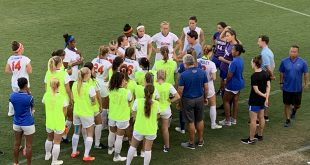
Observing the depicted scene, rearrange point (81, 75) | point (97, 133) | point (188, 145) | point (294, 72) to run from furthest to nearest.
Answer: point (294, 72) < point (188, 145) < point (97, 133) < point (81, 75)

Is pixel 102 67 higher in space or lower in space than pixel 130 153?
higher

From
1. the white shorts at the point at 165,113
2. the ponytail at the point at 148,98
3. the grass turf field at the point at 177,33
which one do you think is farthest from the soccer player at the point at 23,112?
the white shorts at the point at 165,113

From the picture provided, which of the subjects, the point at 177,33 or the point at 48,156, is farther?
the point at 177,33

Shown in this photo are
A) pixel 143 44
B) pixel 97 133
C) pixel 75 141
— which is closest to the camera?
pixel 75 141

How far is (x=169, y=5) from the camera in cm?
2194

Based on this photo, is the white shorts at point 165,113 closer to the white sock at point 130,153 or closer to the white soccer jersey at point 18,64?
the white sock at point 130,153

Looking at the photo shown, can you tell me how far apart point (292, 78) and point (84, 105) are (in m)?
4.87

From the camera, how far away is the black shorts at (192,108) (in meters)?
11.0

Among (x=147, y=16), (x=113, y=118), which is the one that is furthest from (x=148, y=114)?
(x=147, y=16)

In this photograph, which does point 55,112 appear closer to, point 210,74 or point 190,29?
point 210,74

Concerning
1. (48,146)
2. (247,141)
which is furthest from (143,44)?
(48,146)

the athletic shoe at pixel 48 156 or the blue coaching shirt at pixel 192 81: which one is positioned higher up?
the blue coaching shirt at pixel 192 81

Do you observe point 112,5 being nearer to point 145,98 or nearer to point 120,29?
point 120,29

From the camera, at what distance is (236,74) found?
39.3 ft
